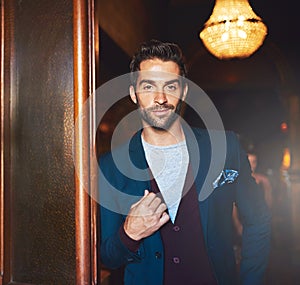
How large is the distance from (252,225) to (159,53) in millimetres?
734

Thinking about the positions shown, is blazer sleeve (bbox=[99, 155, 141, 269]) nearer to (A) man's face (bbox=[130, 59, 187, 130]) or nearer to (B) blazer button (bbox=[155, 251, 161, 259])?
(B) blazer button (bbox=[155, 251, 161, 259])

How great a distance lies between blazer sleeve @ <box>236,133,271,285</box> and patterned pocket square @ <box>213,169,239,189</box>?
22mm

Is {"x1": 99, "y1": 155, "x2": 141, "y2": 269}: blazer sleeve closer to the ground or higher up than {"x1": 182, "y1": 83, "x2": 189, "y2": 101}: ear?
closer to the ground

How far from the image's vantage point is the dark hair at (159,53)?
148cm

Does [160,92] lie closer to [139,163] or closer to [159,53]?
[159,53]

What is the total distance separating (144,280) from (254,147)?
25.9 inches

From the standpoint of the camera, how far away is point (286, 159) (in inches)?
58.3

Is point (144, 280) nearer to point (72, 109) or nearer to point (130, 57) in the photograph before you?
point (72, 109)

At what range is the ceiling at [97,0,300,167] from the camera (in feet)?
4.75

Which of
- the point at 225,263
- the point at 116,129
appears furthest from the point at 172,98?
the point at 225,263

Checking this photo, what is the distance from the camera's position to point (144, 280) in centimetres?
149

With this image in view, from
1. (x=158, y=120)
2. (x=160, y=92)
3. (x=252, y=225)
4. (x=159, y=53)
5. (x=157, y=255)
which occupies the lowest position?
(x=157, y=255)

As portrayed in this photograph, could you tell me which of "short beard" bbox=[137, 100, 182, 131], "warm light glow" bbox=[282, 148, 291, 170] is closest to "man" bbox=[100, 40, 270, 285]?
"short beard" bbox=[137, 100, 182, 131]

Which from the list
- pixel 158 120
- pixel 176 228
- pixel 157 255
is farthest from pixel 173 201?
pixel 158 120
